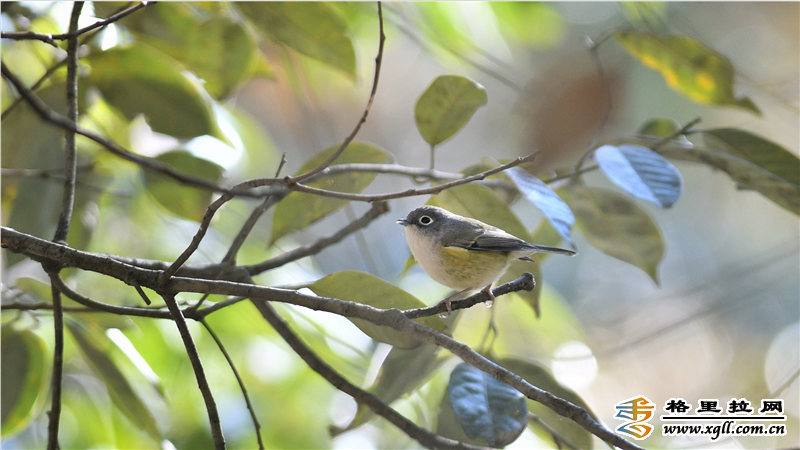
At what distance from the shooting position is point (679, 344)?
325cm

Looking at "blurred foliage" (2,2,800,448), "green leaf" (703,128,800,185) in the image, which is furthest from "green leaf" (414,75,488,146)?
"green leaf" (703,128,800,185)

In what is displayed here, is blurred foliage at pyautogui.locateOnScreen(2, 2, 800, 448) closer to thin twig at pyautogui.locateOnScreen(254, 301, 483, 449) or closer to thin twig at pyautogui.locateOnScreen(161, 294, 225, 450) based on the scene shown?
thin twig at pyautogui.locateOnScreen(254, 301, 483, 449)

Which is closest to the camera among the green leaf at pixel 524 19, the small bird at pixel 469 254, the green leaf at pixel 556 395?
the green leaf at pixel 556 395

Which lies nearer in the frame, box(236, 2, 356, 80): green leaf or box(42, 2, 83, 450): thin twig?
box(42, 2, 83, 450): thin twig

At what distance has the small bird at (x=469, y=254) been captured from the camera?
90 cm

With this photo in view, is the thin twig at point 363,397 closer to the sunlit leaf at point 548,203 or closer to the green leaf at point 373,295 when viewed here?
the green leaf at point 373,295

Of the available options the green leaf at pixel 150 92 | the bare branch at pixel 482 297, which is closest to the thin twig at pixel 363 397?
the bare branch at pixel 482 297

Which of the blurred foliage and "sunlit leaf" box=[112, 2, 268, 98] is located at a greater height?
"sunlit leaf" box=[112, 2, 268, 98]

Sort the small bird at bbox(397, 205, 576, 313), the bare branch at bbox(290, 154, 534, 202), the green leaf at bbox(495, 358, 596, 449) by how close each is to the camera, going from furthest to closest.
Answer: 1. the small bird at bbox(397, 205, 576, 313)
2. the green leaf at bbox(495, 358, 596, 449)
3. the bare branch at bbox(290, 154, 534, 202)

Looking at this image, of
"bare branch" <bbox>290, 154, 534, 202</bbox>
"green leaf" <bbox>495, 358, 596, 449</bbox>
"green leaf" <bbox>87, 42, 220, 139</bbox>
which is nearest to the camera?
"bare branch" <bbox>290, 154, 534, 202</bbox>

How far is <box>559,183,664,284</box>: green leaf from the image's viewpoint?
36.0 inches

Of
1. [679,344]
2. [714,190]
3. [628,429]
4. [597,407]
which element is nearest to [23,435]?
[628,429]

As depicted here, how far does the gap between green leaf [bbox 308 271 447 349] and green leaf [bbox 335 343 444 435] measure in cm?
11

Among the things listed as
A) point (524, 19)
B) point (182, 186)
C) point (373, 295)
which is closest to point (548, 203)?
point (373, 295)
